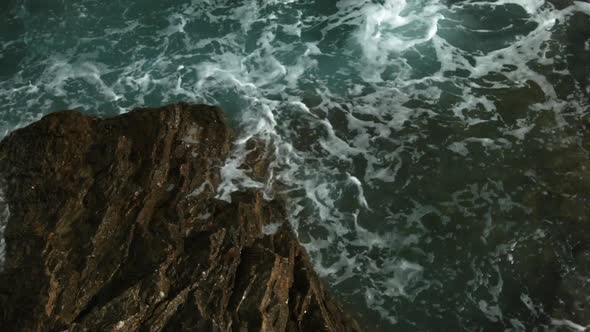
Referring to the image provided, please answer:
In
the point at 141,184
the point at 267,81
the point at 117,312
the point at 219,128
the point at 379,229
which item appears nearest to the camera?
the point at 117,312

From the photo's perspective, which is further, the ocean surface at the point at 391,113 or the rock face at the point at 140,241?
the ocean surface at the point at 391,113

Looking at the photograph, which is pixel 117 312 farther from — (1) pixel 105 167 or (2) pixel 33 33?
(2) pixel 33 33

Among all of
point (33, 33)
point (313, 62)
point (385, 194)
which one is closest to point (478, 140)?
point (385, 194)

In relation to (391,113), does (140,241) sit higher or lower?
higher

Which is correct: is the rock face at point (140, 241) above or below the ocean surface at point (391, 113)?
above

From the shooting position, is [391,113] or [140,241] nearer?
[140,241]
